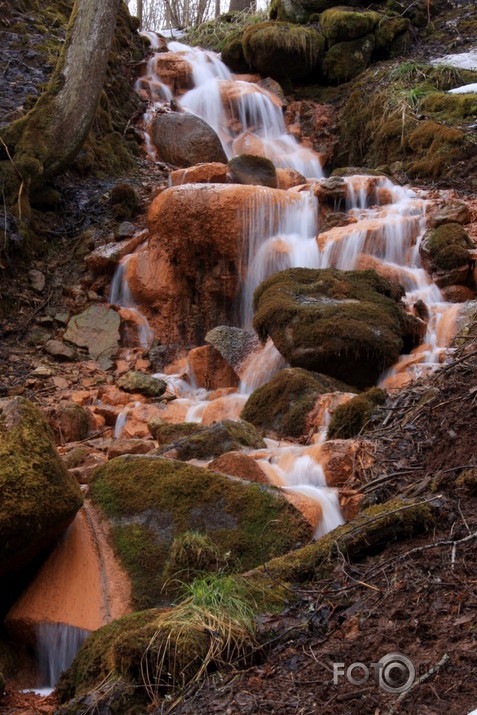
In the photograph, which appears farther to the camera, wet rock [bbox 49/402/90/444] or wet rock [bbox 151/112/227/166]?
wet rock [bbox 151/112/227/166]

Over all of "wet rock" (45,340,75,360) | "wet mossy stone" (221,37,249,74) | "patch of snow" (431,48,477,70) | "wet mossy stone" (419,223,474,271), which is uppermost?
"wet mossy stone" (221,37,249,74)

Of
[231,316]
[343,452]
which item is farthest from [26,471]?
[231,316]

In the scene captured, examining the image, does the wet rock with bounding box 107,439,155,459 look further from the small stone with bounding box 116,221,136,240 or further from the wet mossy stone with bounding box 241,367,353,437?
the small stone with bounding box 116,221,136,240

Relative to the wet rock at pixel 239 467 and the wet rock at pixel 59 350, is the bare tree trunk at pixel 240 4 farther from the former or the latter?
the wet rock at pixel 239 467

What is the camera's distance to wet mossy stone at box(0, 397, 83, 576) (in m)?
3.43

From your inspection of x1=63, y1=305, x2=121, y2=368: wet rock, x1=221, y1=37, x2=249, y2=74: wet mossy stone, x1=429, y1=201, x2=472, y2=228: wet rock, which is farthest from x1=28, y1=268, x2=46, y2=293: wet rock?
x1=221, y1=37, x2=249, y2=74: wet mossy stone

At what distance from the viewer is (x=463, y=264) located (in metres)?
8.23

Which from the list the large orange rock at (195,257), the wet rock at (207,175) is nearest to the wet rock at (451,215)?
the large orange rock at (195,257)

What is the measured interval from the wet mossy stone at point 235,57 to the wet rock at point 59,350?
10032 millimetres

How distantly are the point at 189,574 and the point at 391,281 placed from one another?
596 centimetres

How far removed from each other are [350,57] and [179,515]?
13.9 metres

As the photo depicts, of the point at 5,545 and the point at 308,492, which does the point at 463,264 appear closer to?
the point at 308,492

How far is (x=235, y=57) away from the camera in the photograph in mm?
16078

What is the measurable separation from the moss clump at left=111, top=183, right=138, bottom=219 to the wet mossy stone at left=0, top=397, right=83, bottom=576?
25.3ft
